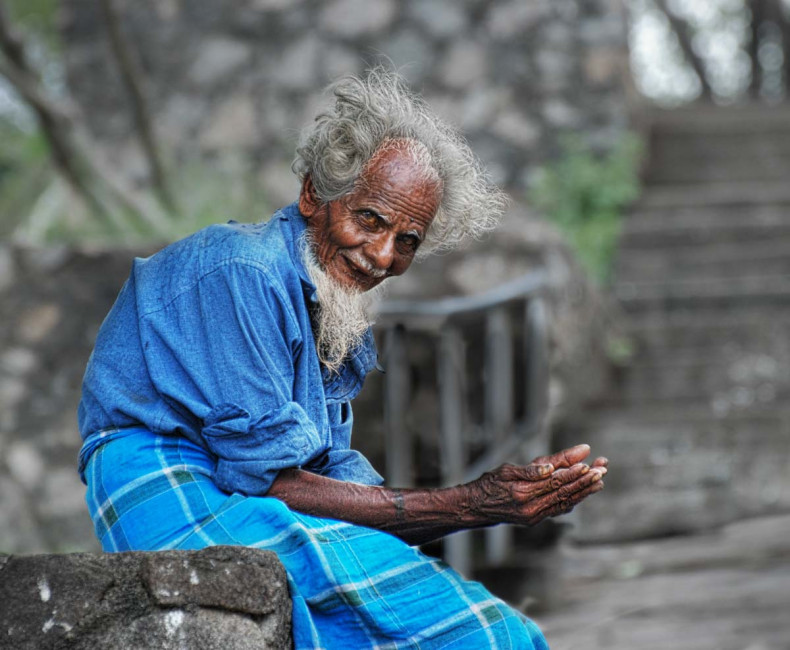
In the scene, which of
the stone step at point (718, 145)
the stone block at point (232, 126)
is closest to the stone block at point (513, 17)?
the stone step at point (718, 145)

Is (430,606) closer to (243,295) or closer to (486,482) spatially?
(486,482)

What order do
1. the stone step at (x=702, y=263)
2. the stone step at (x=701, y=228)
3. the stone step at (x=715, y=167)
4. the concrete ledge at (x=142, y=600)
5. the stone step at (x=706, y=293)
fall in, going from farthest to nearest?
1. the stone step at (x=715, y=167)
2. the stone step at (x=701, y=228)
3. the stone step at (x=702, y=263)
4. the stone step at (x=706, y=293)
5. the concrete ledge at (x=142, y=600)

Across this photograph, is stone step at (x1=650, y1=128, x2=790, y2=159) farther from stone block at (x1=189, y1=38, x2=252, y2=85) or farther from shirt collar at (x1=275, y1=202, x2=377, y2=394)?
shirt collar at (x1=275, y1=202, x2=377, y2=394)

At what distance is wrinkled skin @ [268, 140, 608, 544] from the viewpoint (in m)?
1.99

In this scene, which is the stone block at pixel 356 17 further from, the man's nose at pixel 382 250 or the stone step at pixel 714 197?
the man's nose at pixel 382 250

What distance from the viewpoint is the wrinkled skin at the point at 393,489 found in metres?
1.99

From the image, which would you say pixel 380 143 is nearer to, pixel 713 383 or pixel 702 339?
pixel 713 383

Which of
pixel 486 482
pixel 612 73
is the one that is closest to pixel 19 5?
pixel 612 73

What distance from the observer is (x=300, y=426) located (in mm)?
1982

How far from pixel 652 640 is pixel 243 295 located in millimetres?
2081

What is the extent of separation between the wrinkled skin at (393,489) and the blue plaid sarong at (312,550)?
0.04 m

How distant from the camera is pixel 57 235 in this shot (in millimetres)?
5891

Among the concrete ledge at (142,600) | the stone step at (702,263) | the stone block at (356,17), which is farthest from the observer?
the stone block at (356,17)

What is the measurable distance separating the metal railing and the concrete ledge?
2203 mm
